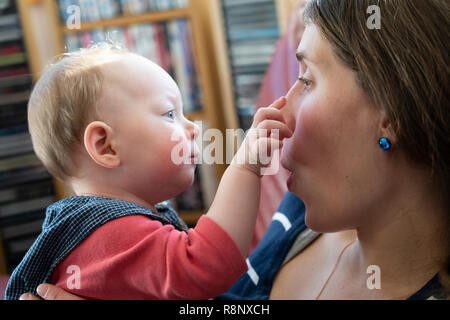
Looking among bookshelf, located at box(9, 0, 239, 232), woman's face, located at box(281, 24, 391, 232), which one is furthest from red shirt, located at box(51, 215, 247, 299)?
bookshelf, located at box(9, 0, 239, 232)

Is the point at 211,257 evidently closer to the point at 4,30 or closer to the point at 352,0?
the point at 352,0

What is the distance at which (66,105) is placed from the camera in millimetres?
1035

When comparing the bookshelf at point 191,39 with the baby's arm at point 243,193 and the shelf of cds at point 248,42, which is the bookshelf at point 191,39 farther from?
the baby's arm at point 243,193

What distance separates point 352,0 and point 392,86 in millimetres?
168

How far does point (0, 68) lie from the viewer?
3.07 meters

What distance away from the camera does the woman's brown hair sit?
87 centimetres

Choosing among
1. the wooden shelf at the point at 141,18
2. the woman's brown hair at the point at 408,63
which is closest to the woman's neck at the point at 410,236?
the woman's brown hair at the point at 408,63

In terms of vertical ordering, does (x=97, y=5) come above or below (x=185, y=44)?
above

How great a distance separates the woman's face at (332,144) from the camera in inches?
36.8

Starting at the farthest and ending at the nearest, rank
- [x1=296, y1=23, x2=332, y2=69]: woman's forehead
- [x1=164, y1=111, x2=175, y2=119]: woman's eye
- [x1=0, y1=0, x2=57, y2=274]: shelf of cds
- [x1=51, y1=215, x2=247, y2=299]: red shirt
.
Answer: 1. [x1=0, y1=0, x2=57, y2=274]: shelf of cds
2. [x1=164, y1=111, x2=175, y2=119]: woman's eye
3. [x1=296, y1=23, x2=332, y2=69]: woman's forehead
4. [x1=51, y1=215, x2=247, y2=299]: red shirt

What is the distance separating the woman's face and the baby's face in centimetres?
22

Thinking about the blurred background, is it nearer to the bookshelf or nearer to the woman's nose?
the bookshelf

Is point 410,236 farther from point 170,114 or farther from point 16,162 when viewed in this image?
point 16,162
